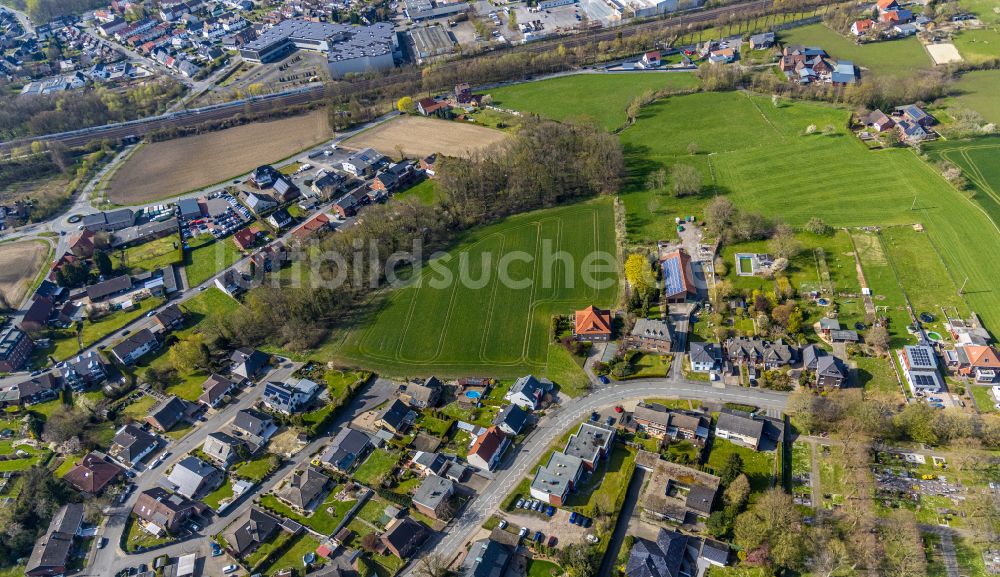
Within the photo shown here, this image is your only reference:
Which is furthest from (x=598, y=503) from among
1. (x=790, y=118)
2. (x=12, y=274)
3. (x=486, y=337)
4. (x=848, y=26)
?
(x=848, y=26)

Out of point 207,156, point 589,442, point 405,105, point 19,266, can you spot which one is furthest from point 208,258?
point 589,442

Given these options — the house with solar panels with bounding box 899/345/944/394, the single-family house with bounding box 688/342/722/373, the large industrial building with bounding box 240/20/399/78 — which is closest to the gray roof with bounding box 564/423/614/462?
the single-family house with bounding box 688/342/722/373

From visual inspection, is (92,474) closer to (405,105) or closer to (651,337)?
(651,337)

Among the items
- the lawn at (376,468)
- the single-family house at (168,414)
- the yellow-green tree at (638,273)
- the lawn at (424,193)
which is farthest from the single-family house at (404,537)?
the lawn at (424,193)

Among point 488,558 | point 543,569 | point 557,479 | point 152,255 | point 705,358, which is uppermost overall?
point 152,255

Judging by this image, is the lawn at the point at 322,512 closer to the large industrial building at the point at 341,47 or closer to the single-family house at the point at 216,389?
the single-family house at the point at 216,389

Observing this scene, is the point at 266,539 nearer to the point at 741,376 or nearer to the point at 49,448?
the point at 49,448

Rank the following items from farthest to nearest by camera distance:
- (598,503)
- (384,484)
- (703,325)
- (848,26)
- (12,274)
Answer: (848,26) → (12,274) → (703,325) → (384,484) → (598,503)
